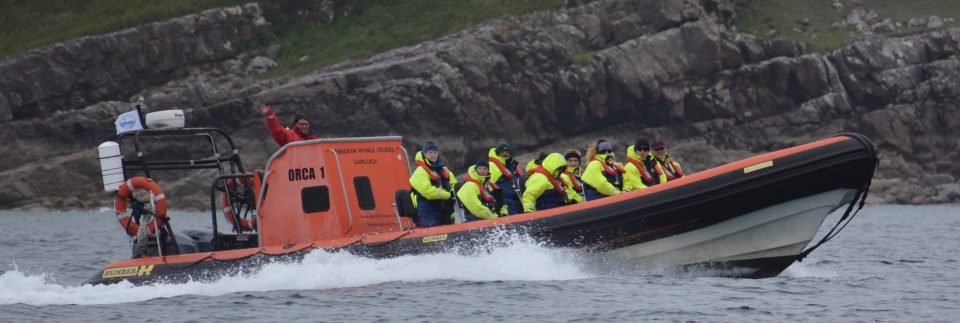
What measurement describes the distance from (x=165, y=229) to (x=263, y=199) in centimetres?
131

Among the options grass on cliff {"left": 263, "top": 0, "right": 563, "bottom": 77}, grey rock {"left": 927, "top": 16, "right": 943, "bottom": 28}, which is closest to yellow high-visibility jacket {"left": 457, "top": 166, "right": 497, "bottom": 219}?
grass on cliff {"left": 263, "top": 0, "right": 563, "bottom": 77}

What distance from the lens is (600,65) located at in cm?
5159

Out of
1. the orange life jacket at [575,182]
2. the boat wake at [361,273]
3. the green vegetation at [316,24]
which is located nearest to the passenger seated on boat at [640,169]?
the orange life jacket at [575,182]

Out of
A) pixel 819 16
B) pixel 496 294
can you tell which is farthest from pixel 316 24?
pixel 496 294

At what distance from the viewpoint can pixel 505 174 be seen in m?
16.4

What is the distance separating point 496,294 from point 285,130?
3502 millimetres

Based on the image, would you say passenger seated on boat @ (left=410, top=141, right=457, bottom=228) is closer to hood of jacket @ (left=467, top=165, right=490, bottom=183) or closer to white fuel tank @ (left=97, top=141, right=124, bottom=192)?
hood of jacket @ (left=467, top=165, right=490, bottom=183)

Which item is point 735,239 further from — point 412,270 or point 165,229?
point 165,229

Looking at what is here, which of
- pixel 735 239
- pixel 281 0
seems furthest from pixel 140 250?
pixel 281 0

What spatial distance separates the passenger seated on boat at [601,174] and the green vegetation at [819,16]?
3891 centimetres

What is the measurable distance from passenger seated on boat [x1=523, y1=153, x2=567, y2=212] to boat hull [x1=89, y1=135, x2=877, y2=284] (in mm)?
916

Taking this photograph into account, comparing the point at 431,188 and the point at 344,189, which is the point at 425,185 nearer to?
the point at 431,188

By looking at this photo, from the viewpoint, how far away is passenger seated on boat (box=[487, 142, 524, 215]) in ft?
53.9

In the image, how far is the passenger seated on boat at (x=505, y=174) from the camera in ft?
53.9
